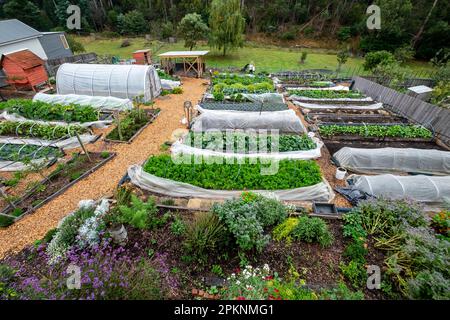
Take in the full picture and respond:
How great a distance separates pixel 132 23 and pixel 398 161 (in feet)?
149

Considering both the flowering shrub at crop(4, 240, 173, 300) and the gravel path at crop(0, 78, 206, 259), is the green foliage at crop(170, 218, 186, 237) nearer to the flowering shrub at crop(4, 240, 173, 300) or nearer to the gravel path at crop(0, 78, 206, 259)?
the flowering shrub at crop(4, 240, 173, 300)

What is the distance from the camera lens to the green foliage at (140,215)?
4973 millimetres

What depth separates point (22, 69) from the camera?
15.3m

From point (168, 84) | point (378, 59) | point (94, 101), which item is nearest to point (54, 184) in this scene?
point (94, 101)

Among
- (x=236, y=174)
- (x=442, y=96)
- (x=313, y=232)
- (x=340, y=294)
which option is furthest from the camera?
(x=442, y=96)

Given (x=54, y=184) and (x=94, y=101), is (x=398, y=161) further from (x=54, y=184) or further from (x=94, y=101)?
(x=94, y=101)

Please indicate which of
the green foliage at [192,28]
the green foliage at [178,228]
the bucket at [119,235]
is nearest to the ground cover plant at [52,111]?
the bucket at [119,235]

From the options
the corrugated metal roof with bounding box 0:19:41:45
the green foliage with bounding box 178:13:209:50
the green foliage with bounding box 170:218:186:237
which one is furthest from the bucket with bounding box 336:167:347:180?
the corrugated metal roof with bounding box 0:19:41:45

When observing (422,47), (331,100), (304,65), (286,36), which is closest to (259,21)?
(286,36)

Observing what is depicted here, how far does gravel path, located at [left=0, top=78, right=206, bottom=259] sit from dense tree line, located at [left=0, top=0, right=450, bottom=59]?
1242 inches

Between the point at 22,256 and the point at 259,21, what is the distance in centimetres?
4878

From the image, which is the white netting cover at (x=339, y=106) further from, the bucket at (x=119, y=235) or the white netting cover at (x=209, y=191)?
the bucket at (x=119, y=235)

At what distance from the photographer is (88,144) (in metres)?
9.84

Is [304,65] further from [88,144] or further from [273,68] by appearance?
[88,144]
